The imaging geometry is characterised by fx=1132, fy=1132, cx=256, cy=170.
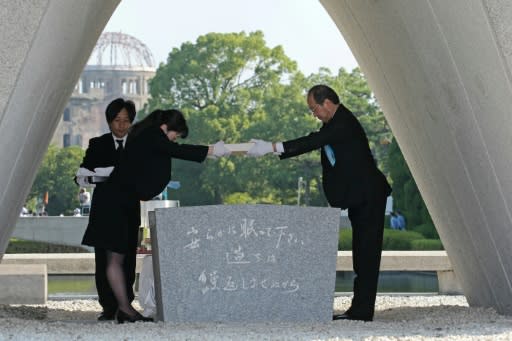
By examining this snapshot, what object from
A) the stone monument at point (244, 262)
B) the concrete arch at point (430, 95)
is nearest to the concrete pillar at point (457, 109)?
the concrete arch at point (430, 95)

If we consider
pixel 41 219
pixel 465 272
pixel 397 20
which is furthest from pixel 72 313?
pixel 41 219

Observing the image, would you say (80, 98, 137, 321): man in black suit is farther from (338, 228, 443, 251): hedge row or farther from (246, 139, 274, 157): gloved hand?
(338, 228, 443, 251): hedge row

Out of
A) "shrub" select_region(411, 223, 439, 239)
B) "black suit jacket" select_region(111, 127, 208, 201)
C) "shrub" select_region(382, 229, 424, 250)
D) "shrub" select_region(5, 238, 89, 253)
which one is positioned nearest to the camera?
"black suit jacket" select_region(111, 127, 208, 201)

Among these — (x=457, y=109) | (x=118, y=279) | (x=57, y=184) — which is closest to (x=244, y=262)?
(x=118, y=279)

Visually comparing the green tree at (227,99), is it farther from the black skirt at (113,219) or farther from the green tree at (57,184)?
the black skirt at (113,219)

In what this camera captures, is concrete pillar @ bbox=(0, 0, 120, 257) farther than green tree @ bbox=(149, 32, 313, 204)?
Result: No

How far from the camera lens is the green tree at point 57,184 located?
64688 millimetres

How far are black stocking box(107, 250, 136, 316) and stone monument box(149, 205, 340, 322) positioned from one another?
0.39 metres

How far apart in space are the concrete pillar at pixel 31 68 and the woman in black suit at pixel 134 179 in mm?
628

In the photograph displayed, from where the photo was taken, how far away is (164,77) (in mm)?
52312

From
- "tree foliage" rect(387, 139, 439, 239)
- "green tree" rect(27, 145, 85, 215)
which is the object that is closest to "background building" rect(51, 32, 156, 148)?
"green tree" rect(27, 145, 85, 215)

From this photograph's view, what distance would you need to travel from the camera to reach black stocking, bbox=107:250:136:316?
7.79 m

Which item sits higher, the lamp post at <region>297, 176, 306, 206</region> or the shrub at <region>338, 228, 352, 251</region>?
the lamp post at <region>297, 176, 306, 206</region>

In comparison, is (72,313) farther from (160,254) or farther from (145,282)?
(160,254)
